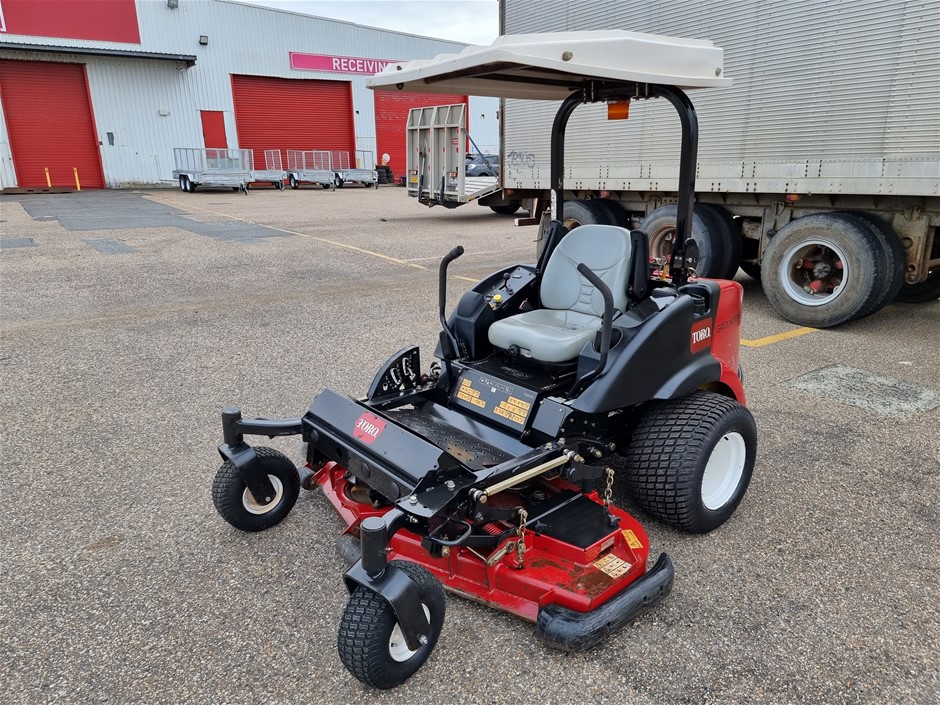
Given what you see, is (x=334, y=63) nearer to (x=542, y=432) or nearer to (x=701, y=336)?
(x=701, y=336)

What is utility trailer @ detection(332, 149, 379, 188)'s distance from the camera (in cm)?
2747

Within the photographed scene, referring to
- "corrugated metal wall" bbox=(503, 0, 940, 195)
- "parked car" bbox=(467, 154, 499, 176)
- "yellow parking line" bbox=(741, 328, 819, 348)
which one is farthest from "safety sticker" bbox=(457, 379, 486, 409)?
"parked car" bbox=(467, 154, 499, 176)

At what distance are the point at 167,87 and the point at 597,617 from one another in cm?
2917

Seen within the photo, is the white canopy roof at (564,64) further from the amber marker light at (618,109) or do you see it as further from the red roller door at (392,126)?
the red roller door at (392,126)

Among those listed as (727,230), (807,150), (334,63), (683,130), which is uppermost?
(334,63)

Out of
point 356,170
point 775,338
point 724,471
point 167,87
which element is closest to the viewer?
point 724,471

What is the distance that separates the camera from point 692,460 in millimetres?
2807

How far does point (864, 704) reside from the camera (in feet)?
6.91

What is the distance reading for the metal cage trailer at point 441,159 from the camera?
12.6 metres

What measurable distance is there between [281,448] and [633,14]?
612 centimetres

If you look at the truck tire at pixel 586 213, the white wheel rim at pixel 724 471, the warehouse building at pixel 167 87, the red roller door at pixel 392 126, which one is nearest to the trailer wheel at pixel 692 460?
the white wheel rim at pixel 724 471

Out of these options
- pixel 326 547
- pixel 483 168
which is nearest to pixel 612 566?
Result: pixel 326 547

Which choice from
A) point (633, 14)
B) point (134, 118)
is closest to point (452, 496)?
point (633, 14)

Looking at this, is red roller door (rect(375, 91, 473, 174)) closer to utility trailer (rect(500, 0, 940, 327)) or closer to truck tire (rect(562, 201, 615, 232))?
truck tire (rect(562, 201, 615, 232))
